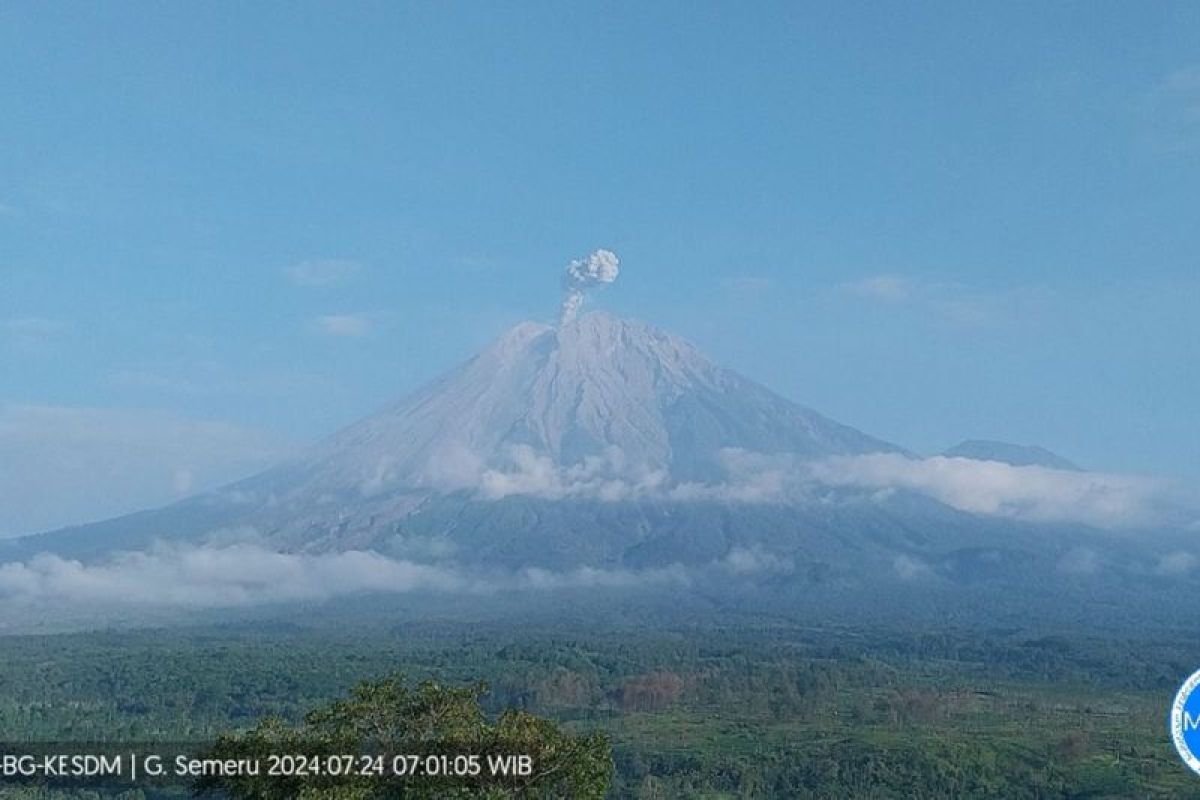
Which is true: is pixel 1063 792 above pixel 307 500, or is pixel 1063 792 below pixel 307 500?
below

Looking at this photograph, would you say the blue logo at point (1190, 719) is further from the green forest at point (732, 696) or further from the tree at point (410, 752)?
the green forest at point (732, 696)

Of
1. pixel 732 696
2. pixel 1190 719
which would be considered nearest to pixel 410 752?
pixel 1190 719

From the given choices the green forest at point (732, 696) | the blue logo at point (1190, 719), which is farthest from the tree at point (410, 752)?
the blue logo at point (1190, 719)

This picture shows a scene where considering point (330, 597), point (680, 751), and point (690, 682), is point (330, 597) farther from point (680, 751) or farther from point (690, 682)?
point (680, 751)

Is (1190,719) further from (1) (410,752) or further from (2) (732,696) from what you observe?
(2) (732,696)

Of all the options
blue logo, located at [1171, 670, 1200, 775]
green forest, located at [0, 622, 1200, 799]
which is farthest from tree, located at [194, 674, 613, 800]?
blue logo, located at [1171, 670, 1200, 775]

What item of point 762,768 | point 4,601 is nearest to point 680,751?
point 762,768

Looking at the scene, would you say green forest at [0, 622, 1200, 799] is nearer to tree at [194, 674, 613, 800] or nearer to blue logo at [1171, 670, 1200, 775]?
tree at [194, 674, 613, 800]
